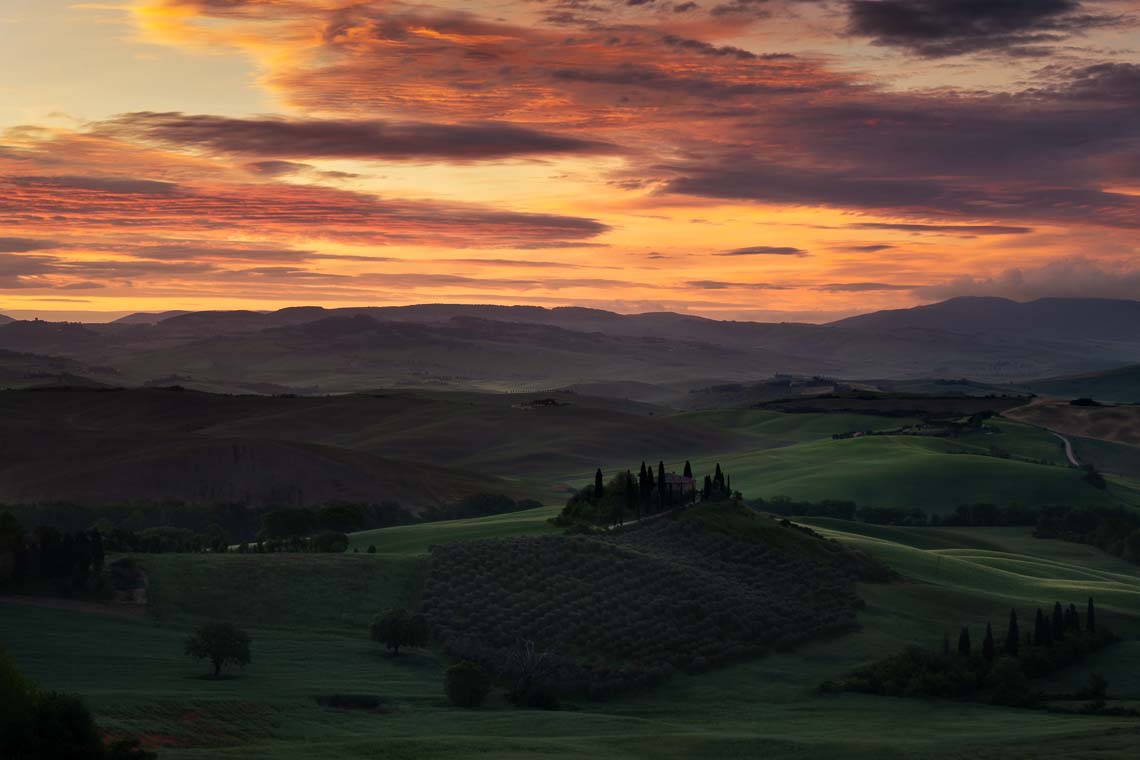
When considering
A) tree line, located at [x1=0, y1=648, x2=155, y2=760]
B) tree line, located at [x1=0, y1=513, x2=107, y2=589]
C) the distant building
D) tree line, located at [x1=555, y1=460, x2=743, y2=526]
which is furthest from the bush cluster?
tree line, located at [x1=0, y1=648, x2=155, y2=760]

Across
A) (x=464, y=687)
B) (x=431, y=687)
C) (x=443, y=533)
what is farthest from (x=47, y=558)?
(x=443, y=533)

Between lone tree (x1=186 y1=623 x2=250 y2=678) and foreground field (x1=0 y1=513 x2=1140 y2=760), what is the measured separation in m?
1.48

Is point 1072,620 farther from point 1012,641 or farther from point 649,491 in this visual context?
point 649,491

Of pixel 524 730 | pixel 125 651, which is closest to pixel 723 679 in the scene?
pixel 524 730

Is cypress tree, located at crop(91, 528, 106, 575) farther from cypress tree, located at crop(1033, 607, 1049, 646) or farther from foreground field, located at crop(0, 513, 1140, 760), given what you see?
cypress tree, located at crop(1033, 607, 1049, 646)

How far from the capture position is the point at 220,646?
7562 cm

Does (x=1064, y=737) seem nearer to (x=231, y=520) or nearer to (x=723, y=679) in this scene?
(x=723, y=679)

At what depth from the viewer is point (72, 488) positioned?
185625mm

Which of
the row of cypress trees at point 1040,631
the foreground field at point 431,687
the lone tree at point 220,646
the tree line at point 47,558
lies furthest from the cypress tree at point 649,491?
the lone tree at point 220,646

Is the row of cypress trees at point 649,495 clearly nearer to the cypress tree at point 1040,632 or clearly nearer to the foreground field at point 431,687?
the foreground field at point 431,687

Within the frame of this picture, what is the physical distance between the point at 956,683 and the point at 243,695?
4147 cm

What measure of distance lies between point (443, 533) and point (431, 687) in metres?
50.9

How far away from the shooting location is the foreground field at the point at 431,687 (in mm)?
59031

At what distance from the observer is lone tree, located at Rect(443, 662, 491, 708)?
73625 millimetres
